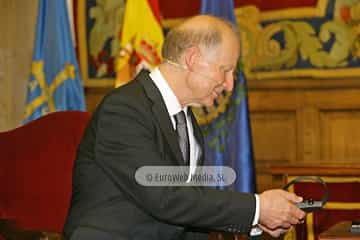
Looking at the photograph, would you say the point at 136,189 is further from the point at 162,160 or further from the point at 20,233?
the point at 20,233

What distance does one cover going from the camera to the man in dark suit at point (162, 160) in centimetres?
273

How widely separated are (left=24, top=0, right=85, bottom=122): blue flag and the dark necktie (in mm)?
2615

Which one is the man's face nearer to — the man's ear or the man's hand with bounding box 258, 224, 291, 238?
the man's ear

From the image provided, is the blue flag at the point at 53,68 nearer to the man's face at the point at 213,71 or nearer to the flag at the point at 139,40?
the flag at the point at 139,40

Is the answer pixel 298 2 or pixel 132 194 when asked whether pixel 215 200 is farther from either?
pixel 298 2

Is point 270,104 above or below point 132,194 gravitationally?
below

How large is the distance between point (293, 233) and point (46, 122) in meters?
1.39

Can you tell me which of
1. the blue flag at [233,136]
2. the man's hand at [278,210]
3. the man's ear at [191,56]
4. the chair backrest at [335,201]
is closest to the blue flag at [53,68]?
the blue flag at [233,136]

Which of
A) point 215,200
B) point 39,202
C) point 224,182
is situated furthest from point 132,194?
point 224,182

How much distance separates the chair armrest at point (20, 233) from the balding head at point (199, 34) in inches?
34.7

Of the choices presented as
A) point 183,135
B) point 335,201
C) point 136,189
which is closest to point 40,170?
point 183,135

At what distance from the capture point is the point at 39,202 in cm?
388

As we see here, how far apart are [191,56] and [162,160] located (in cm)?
41

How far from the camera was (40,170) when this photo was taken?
3.94 metres
